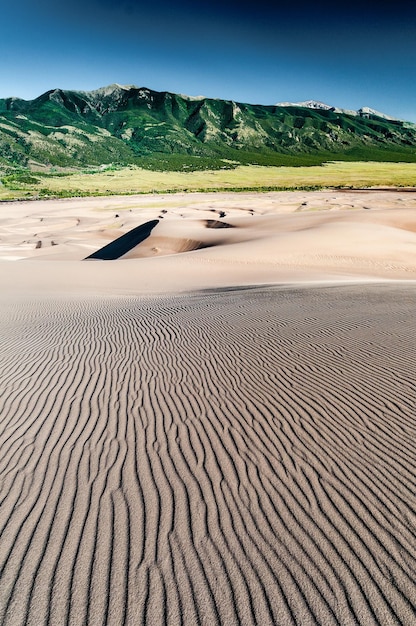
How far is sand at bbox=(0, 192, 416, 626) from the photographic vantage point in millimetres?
2844

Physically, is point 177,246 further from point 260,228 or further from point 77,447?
point 77,447

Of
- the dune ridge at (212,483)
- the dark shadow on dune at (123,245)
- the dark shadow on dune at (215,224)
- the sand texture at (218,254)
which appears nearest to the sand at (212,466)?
the dune ridge at (212,483)

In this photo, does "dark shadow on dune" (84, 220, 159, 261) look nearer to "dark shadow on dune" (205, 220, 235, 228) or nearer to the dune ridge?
"dark shadow on dune" (205, 220, 235, 228)

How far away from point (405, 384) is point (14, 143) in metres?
180

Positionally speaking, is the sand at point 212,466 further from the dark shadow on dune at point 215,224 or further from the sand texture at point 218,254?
the dark shadow on dune at point 215,224

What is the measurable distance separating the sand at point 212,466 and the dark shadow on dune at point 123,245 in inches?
710

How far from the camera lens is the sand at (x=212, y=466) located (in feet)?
9.33

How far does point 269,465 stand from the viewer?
4.18 meters

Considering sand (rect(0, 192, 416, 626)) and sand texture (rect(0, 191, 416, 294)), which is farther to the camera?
sand texture (rect(0, 191, 416, 294))

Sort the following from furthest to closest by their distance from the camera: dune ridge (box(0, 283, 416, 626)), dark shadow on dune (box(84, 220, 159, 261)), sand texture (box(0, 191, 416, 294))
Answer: dark shadow on dune (box(84, 220, 159, 261))
sand texture (box(0, 191, 416, 294))
dune ridge (box(0, 283, 416, 626))

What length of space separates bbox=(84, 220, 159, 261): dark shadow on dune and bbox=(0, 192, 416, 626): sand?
18.0 meters

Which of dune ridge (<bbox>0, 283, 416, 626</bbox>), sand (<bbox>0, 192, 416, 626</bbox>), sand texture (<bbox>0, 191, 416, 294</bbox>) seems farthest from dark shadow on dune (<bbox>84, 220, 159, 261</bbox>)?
dune ridge (<bbox>0, 283, 416, 626</bbox>)

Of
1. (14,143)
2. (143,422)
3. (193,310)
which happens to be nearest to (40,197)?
(193,310)

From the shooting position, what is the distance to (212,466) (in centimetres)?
421
